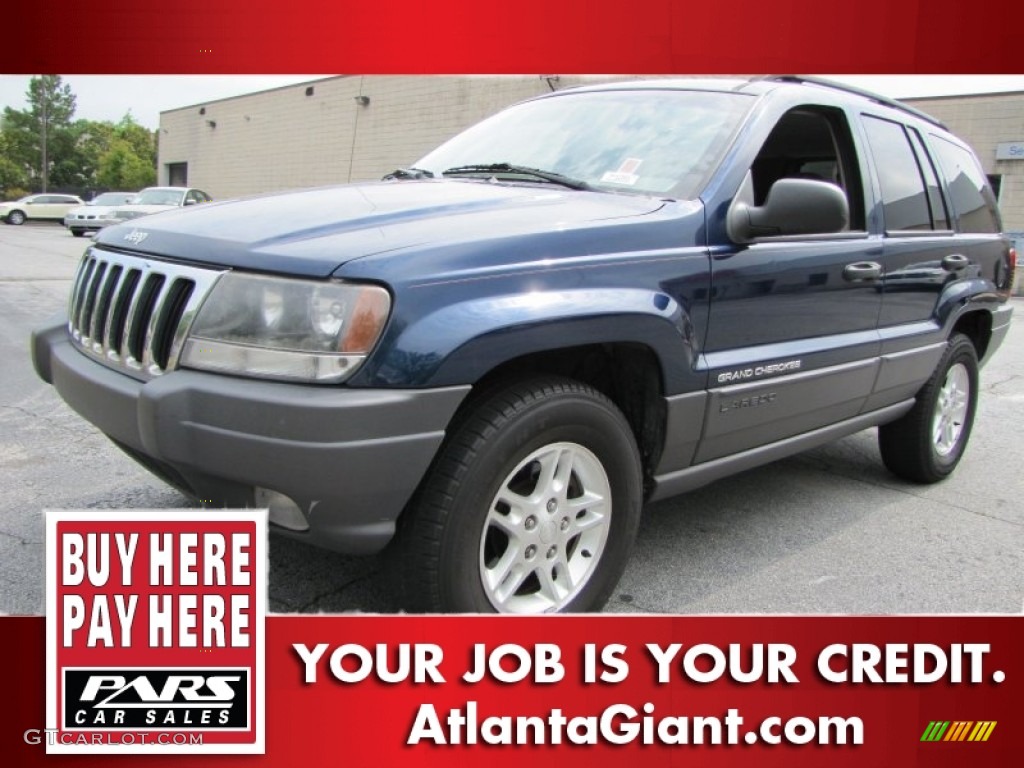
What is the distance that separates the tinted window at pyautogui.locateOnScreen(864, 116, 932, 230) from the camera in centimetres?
375

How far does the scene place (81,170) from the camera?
52.7ft

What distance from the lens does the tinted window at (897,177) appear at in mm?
3754

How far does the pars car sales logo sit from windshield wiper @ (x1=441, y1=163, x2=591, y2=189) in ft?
5.47

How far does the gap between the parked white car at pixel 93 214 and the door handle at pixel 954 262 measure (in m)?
21.9

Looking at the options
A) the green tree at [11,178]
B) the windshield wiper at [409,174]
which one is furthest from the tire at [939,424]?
the green tree at [11,178]

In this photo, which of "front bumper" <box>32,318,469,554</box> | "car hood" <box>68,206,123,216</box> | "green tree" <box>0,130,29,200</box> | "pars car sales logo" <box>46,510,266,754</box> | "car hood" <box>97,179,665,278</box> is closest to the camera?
"pars car sales logo" <box>46,510,266,754</box>

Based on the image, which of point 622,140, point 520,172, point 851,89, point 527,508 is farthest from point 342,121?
point 527,508

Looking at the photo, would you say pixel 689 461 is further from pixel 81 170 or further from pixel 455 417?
pixel 81 170

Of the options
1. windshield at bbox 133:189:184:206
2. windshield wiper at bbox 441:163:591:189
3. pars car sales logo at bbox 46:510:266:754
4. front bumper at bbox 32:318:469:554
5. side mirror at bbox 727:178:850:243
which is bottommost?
pars car sales logo at bbox 46:510:266:754

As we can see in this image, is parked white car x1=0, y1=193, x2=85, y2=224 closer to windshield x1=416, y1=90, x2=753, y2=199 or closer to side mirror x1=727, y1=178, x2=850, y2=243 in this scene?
windshield x1=416, y1=90, x2=753, y2=199

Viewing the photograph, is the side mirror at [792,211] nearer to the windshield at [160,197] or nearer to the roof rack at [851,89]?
the roof rack at [851,89]

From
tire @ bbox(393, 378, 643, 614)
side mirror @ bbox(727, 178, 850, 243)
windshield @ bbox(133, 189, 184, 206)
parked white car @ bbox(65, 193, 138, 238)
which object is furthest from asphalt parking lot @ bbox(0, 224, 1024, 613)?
parked white car @ bbox(65, 193, 138, 238)

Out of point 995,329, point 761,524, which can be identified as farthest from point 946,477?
point 761,524

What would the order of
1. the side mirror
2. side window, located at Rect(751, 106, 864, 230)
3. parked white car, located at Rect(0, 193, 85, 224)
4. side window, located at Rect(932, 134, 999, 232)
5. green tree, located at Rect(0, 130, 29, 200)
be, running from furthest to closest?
parked white car, located at Rect(0, 193, 85, 224), green tree, located at Rect(0, 130, 29, 200), side window, located at Rect(932, 134, 999, 232), side window, located at Rect(751, 106, 864, 230), the side mirror
